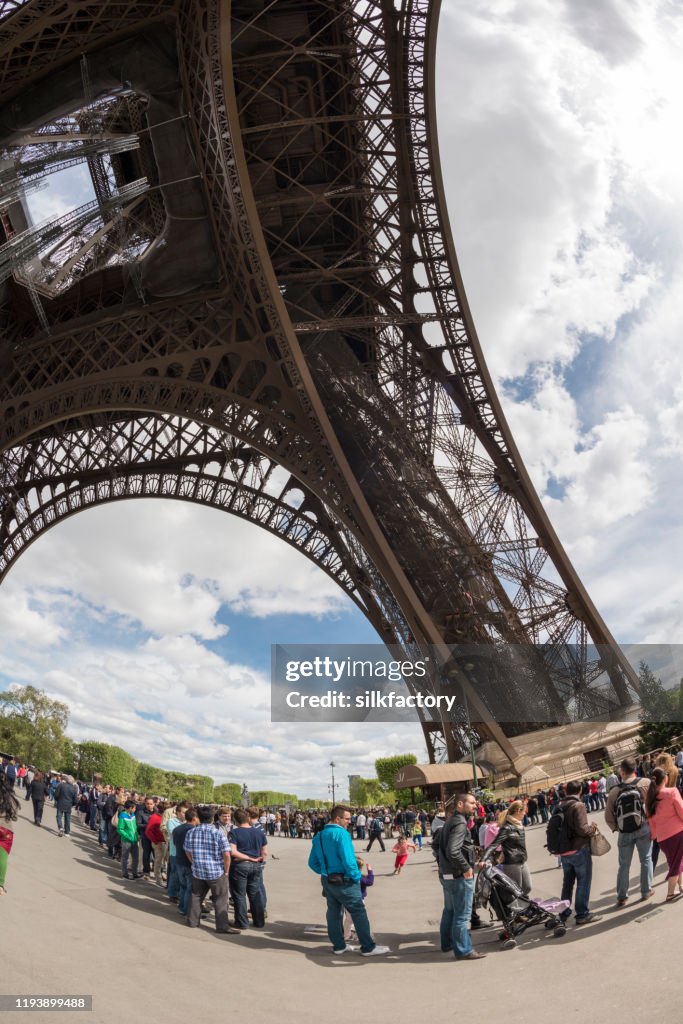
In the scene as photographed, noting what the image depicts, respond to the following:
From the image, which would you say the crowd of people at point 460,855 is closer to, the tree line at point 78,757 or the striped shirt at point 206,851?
the striped shirt at point 206,851

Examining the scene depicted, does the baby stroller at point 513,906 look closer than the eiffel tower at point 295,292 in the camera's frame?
Yes

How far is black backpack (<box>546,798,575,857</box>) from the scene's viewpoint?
5.87 m

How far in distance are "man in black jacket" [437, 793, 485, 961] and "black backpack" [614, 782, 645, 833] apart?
1.14 m

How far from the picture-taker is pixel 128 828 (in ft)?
32.5

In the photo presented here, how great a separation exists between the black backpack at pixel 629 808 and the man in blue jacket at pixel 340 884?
2062 millimetres

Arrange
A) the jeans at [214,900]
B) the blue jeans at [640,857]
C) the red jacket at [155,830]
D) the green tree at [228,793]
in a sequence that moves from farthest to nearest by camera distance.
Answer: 1. the green tree at [228,793]
2. the red jacket at [155,830]
3. the jeans at [214,900]
4. the blue jeans at [640,857]

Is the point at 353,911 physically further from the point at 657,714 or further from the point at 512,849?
the point at 657,714

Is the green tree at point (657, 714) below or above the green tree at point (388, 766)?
above

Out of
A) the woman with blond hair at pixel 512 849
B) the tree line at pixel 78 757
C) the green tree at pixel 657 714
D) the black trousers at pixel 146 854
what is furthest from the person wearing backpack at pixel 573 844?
the tree line at pixel 78 757

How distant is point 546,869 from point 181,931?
17.6 feet

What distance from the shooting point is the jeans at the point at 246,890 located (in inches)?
281

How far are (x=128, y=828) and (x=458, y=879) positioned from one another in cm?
588

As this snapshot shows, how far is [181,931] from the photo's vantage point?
6.50 m

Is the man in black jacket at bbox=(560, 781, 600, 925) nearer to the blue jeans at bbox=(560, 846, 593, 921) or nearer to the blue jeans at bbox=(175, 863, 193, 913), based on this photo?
the blue jeans at bbox=(560, 846, 593, 921)
